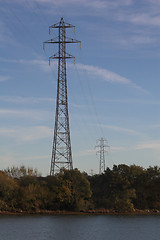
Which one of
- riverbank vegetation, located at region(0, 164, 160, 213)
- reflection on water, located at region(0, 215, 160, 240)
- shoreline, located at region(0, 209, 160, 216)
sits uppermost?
riverbank vegetation, located at region(0, 164, 160, 213)

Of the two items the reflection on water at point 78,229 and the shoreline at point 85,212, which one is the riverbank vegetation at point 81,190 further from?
the reflection on water at point 78,229

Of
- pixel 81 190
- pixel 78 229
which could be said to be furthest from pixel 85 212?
pixel 78 229

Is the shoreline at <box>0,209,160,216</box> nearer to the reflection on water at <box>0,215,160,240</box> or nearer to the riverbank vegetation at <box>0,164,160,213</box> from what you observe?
the riverbank vegetation at <box>0,164,160,213</box>

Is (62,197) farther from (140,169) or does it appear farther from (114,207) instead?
(140,169)

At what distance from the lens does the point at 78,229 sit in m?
57.3

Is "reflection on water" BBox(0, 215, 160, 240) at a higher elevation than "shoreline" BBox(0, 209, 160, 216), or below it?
below

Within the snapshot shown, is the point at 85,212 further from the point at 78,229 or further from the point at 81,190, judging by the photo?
the point at 78,229

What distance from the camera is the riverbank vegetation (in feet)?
259

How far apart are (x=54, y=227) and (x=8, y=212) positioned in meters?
20.8

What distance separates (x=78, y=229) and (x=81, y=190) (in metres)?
25.0

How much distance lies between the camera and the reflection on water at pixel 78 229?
51.0 m

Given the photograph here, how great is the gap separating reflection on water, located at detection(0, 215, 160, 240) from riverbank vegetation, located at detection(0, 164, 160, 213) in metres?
11.3

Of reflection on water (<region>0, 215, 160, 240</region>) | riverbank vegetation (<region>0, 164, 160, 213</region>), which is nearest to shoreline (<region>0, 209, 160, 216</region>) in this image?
riverbank vegetation (<region>0, 164, 160, 213</region>)

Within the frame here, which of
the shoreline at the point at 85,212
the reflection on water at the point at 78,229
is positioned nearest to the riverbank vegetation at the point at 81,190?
A: the shoreline at the point at 85,212
